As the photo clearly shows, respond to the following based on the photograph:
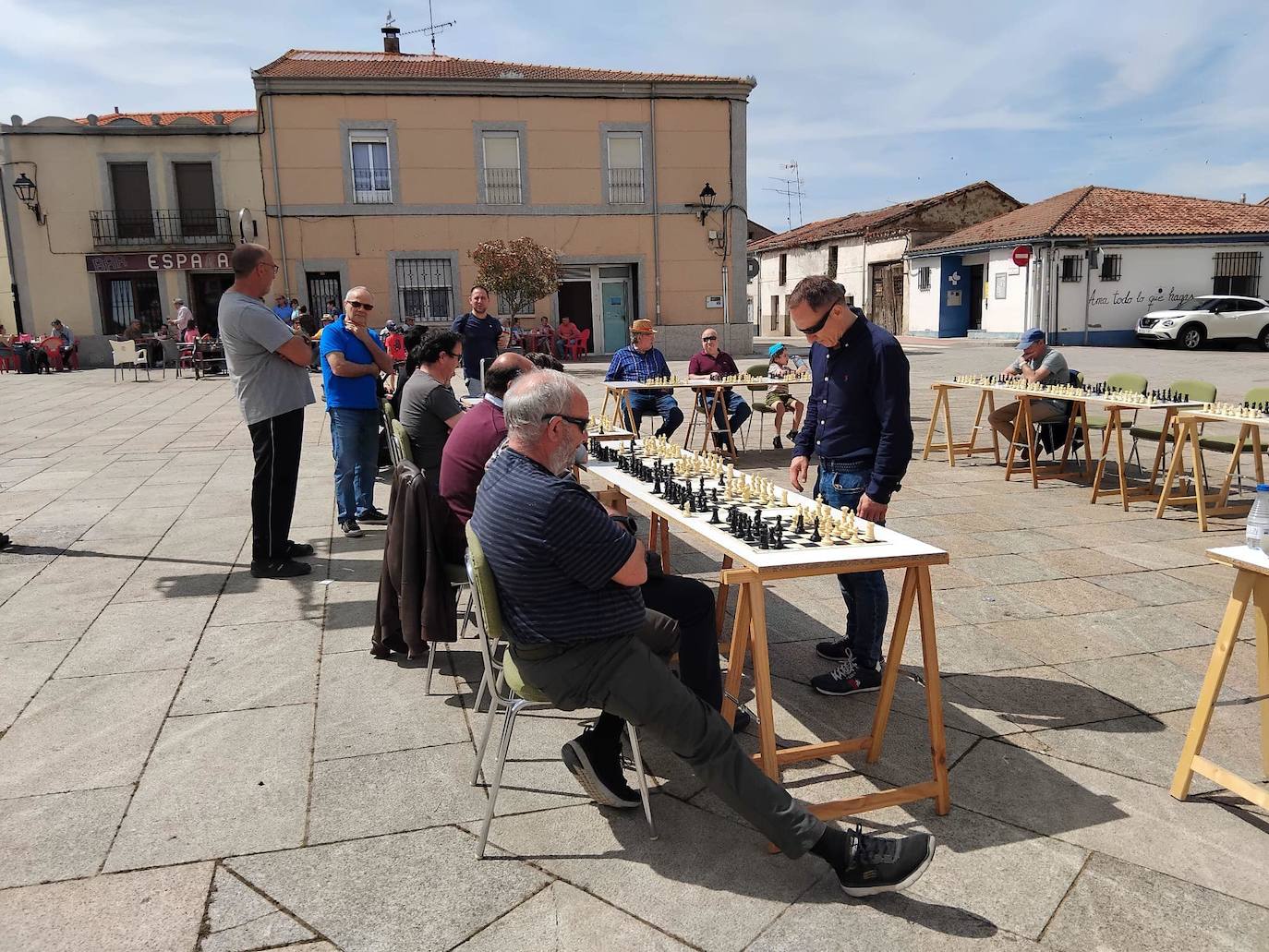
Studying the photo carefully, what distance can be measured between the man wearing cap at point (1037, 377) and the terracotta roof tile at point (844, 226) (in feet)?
87.9

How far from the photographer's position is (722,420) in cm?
978

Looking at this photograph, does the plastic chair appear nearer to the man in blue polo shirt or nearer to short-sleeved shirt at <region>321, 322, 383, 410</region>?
the man in blue polo shirt

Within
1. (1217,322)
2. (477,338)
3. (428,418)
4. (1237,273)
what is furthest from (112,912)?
(1237,273)

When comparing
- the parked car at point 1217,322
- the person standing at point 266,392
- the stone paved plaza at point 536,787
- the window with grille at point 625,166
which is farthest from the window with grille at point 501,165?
the stone paved plaza at point 536,787

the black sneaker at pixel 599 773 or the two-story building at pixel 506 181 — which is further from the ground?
the two-story building at pixel 506 181

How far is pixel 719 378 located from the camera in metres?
9.54

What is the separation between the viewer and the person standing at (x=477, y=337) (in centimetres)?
895

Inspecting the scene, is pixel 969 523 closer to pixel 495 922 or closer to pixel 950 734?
pixel 950 734

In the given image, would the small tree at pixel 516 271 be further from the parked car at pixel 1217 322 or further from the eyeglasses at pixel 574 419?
the eyeglasses at pixel 574 419

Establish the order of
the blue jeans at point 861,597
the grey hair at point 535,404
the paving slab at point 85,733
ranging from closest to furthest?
the grey hair at point 535,404 < the paving slab at point 85,733 < the blue jeans at point 861,597

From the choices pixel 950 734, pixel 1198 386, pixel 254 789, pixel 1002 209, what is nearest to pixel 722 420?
pixel 1198 386

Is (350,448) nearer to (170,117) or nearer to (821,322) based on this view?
(821,322)

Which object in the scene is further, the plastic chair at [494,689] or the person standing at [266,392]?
the person standing at [266,392]

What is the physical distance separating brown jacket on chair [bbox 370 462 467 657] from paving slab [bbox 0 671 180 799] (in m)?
1.01
